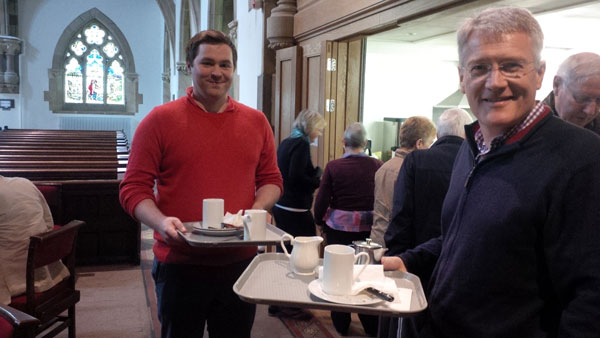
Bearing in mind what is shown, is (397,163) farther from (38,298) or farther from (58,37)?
(58,37)

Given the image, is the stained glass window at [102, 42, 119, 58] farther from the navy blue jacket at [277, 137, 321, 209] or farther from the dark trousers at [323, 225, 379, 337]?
the dark trousers at [323, 225, 379, 337]

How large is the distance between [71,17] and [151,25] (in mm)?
2708

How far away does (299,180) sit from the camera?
12.6 ft

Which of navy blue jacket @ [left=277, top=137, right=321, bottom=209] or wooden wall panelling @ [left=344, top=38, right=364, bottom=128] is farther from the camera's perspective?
wooden wall panelling @ [left=344, top=38, right=364, bottom=128]

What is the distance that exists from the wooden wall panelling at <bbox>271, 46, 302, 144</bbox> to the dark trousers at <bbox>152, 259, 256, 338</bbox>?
132 inches

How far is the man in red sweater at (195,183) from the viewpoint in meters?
1.90

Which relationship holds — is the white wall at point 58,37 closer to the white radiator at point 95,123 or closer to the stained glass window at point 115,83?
the white radiator at point 95,123

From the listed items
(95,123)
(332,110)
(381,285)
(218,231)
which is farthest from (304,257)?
(95,123)

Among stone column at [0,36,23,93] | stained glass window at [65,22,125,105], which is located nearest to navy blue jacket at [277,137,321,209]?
stone column at [0,36,23,93]

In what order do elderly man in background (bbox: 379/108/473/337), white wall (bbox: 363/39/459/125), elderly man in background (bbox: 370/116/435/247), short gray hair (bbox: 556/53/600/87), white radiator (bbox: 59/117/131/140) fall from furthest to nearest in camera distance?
white radiator (bbox: 59/117/131/140) < white wall (bbox: 363/39/459/125) < elderly man in background (bbox: 370/116/435/247) < elderly man in background (bbox: 379/108/473/337) < short gray hair (bbox: 556/53/600/87)

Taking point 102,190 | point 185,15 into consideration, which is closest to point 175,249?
point 102,190

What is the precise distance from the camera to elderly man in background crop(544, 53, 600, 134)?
2.01 meters

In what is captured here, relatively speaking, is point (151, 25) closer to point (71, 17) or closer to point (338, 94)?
point (71, 17)

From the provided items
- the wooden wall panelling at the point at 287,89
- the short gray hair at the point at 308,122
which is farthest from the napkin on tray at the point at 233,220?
the wooden wall panelling at the point at 287,89
